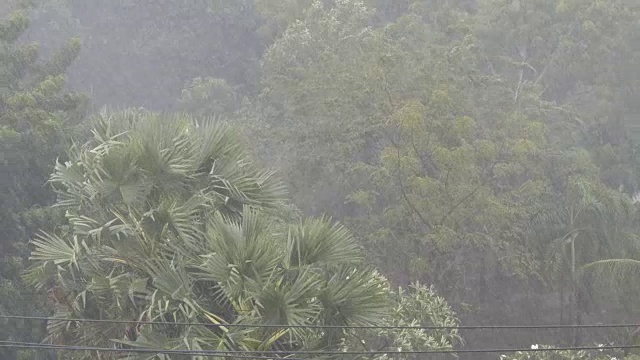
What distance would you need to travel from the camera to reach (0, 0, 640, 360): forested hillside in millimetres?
8648

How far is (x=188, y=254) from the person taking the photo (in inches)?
345

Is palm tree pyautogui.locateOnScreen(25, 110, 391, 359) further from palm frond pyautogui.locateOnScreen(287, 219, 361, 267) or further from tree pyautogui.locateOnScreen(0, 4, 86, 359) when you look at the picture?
tree pyautogui.locateOnScreen(0, 4, 86, 359)

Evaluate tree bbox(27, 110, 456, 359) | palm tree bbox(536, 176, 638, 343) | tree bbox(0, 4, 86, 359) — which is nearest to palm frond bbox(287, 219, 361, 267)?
tree bbox(27, 110, 456, 359)

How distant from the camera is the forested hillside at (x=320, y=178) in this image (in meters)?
8.65

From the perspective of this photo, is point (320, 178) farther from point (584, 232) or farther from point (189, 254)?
point (189, 254)

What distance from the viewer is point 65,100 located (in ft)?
57.9

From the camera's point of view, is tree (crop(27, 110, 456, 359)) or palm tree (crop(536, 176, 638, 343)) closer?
tree (crop(27, 110, 456, 359))

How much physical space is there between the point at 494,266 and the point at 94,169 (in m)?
12.4

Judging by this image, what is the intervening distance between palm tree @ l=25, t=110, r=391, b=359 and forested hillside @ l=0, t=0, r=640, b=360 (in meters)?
0.03

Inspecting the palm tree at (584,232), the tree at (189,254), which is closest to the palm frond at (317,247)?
the tree at (189,254)

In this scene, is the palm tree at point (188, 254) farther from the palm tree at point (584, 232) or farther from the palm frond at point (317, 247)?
the palm tree at point (584, 232)

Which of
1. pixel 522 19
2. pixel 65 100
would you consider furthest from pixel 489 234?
pixel 522 19

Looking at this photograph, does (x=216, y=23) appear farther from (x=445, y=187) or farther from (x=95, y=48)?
(x=445, y=187)

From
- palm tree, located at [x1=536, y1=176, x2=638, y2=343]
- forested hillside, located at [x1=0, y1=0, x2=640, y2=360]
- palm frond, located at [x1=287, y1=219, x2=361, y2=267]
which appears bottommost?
palm tree, located at [x1=536, y1=176, x2=638, y2=343]
